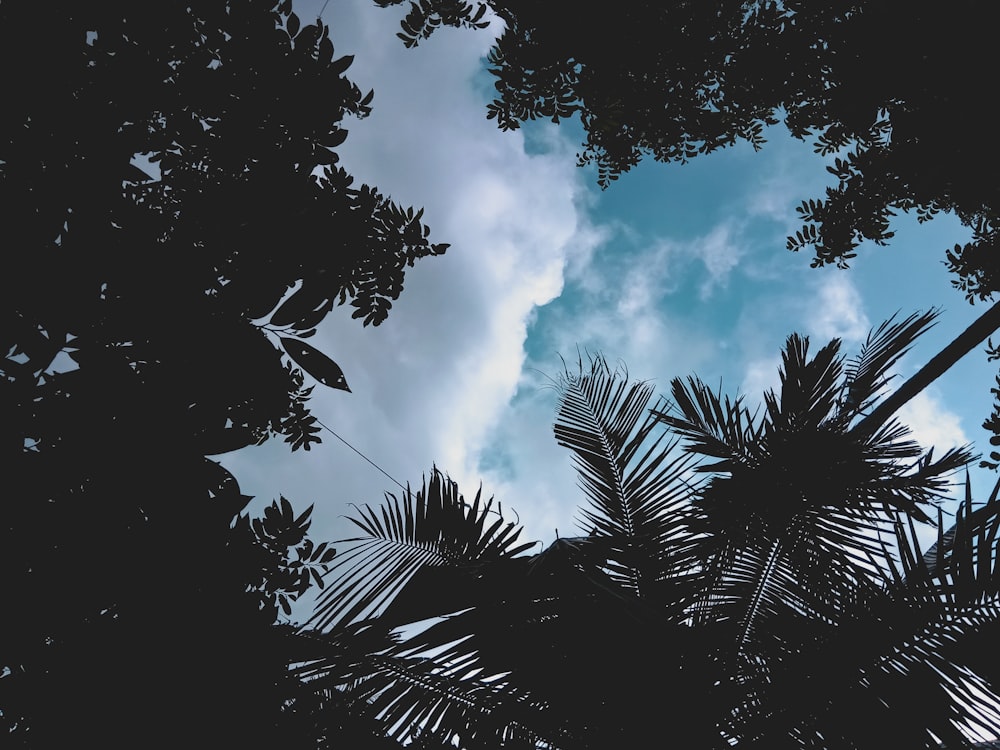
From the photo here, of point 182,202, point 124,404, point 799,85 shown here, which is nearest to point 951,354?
point 799,85

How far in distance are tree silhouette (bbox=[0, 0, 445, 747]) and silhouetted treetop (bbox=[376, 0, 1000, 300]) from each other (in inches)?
82.9

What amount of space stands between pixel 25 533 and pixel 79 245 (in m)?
0.82

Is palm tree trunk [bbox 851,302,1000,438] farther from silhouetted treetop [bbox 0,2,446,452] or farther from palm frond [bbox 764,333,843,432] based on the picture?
silhouetted treetop [bbox 0,2,446,452]

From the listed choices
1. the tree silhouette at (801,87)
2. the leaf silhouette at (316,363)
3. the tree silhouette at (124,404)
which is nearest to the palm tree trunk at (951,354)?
the tree silhouette at (801,87)

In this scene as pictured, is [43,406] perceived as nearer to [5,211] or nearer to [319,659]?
[5,211]

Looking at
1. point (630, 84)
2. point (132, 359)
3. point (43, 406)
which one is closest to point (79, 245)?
point (132, 359)

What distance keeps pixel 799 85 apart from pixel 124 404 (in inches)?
190

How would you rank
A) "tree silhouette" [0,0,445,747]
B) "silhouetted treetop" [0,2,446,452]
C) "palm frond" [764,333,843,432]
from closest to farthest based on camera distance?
"tree silhouette" [0,0,445,747]
"silhouetted treetop" [0,2,446,452]
"palm frond" [764,333,843,432]

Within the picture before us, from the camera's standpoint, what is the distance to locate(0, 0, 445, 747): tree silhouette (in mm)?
1432

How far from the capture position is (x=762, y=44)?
13.1 ft

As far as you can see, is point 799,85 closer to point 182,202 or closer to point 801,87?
point 801,87

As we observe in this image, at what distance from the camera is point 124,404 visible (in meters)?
1.51

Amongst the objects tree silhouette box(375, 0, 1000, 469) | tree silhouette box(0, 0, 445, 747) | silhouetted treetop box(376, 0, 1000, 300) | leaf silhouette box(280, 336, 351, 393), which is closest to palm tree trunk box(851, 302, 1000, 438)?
tree silhouette box(375, 0, 1000, 469)

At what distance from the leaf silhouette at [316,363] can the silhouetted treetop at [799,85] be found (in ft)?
6.85
